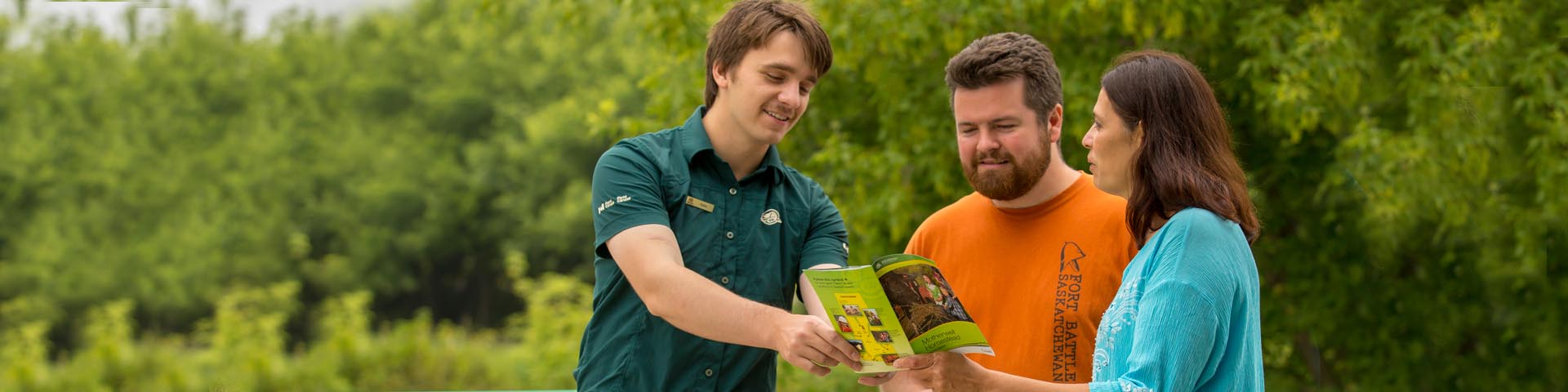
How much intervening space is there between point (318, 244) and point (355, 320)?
4.51 meters

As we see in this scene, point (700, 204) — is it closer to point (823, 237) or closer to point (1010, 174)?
point (823, 237)

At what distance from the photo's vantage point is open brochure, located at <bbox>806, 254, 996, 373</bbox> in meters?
1.95

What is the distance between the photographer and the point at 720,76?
2531 millimetres

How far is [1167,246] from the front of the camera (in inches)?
68.1

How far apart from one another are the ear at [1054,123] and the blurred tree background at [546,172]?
279cm

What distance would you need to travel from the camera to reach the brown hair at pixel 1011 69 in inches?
99.8

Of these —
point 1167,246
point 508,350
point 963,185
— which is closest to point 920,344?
point 1167,246

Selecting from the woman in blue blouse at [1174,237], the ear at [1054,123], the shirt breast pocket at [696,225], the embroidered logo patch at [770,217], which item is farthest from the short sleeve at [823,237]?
the woman in blue blouse at [1174,237]

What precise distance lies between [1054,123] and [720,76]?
726mm

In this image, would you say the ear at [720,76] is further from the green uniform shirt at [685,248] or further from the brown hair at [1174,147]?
the brown hair at [1174,147]

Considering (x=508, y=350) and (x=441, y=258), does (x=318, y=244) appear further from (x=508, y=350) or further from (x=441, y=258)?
(x=508, y=350)

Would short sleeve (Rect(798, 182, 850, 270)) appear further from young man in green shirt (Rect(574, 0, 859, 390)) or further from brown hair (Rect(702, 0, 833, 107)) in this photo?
brown hair (Rect(702, 0, 833, 107))

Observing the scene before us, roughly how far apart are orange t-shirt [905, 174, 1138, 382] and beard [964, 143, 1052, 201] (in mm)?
67

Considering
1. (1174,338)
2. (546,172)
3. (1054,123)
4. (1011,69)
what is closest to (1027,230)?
(1054,123)
